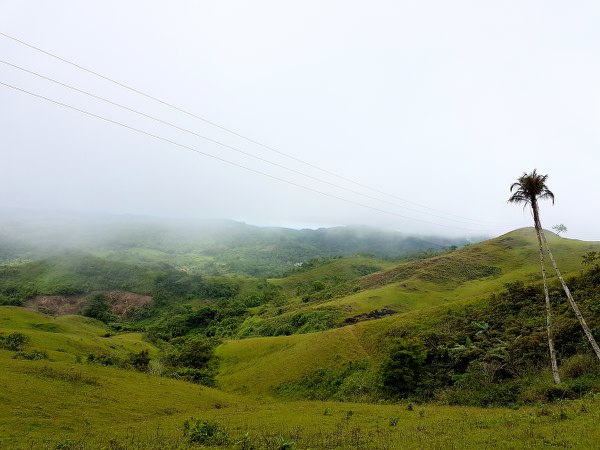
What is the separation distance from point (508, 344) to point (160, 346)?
8341 centimetres

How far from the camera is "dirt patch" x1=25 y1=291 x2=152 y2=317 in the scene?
154 meters

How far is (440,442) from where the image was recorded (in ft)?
56.3

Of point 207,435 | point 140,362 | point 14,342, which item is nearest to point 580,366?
point 207,435

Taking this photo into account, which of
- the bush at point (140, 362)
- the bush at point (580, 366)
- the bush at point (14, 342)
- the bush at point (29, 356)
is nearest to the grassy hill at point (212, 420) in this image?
the bush at point (29, 356)

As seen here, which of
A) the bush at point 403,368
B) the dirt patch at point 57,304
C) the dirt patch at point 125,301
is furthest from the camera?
the dirt patch at point 125,301

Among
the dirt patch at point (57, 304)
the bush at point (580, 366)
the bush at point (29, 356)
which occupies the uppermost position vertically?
the bush at point (580, 366)

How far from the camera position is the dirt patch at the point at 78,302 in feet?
505

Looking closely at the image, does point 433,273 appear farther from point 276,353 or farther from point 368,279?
point 276,353

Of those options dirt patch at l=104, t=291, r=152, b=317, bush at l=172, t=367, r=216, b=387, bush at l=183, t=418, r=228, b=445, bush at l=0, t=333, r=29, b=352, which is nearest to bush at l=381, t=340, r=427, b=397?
bush at l=183, t=418, r=228, b=445

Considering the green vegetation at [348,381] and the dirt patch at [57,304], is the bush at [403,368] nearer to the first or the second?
the green vegetation at [348,381]

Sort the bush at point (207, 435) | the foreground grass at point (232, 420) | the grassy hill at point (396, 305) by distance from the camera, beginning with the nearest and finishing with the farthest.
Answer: the foreground grass at point (232, 420)
the bush at point (207, 435)
the grassy hill at point (396, 305)

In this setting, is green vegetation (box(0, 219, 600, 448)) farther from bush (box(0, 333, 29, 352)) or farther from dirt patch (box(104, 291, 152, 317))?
dirt patch (box(104, 291, 152, 317))

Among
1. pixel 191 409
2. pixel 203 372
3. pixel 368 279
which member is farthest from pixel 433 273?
pixel 191 409

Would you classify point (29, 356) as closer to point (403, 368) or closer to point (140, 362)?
point (140, 362)
